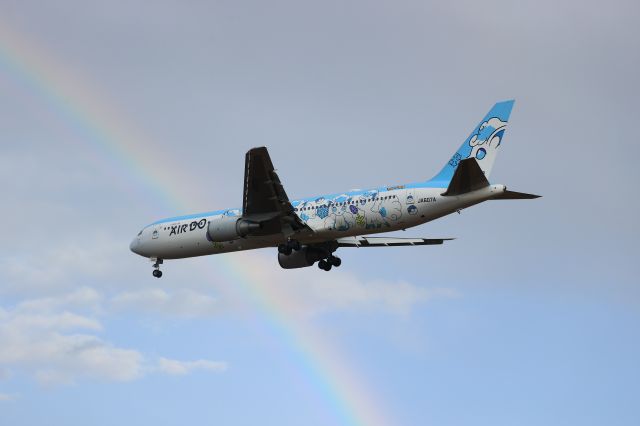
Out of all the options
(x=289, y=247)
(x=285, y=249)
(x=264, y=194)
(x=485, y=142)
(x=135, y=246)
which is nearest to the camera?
(x=264, y=194)

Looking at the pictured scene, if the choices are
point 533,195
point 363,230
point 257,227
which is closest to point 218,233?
point 257,227

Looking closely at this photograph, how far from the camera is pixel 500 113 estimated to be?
5653 centimetres

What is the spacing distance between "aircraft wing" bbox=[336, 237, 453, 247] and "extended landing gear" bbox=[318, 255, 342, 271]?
35.2 inches

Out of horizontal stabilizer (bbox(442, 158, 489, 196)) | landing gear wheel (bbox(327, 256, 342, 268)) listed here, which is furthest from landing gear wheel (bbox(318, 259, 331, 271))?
horizontal stabilizer (bbox(442, 158, 489, 196))

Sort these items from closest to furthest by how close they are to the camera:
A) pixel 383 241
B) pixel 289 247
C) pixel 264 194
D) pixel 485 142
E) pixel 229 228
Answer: pixel 264 194
pixel 485 142
pixel 229 228
pixel 289 247
pixel 383 241

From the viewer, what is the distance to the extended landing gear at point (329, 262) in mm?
63031

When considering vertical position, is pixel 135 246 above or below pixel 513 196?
above

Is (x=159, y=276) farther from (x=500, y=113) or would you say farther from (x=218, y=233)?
(x=500, y=113)

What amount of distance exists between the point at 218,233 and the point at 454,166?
1292cm

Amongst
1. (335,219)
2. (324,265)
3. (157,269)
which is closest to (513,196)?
(335,219)

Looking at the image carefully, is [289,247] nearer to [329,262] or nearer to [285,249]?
[285,249]

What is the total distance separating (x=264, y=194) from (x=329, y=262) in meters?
9.83

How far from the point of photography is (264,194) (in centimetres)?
5478

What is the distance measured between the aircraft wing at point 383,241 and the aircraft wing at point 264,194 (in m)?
6.32
